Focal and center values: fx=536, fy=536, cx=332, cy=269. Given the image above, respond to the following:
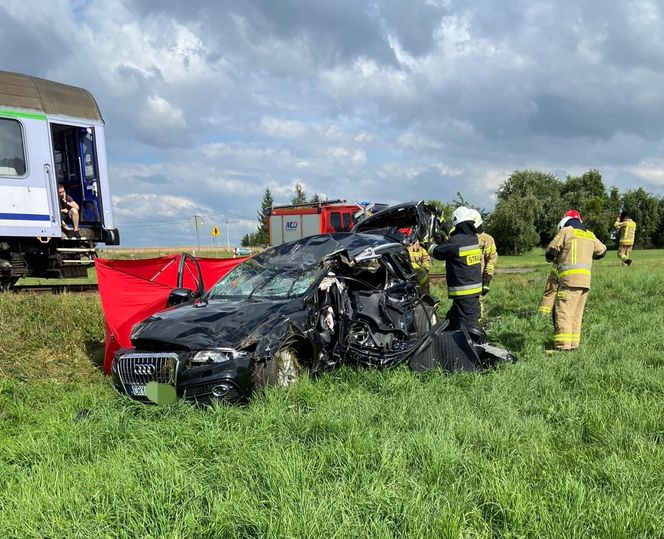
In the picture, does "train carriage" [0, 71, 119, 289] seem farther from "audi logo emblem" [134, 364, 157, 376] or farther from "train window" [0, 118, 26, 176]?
"audi logo emblem" [134, 364, 157, 376]

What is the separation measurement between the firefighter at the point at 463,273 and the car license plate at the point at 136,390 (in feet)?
11.3

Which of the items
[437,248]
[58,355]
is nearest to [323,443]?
[437,248]

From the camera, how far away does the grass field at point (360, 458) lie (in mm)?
2445

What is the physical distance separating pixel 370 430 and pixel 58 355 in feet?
15.1

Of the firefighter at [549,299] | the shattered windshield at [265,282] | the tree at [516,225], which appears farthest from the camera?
the tree at [516,225]

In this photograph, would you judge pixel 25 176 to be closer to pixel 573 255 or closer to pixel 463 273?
pixel 463 273

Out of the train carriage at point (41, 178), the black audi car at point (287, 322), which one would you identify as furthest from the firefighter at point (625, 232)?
the train carriage at point (41, 178)

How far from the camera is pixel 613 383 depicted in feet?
15.1

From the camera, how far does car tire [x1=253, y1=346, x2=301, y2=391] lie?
A: 4277 millimetres

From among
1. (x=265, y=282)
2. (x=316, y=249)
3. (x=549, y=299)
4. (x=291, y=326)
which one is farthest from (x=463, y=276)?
(x=549, y=299)

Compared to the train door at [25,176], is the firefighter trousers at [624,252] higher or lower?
lower

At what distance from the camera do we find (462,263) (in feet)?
20.2

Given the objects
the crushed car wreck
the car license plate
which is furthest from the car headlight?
the car license plate

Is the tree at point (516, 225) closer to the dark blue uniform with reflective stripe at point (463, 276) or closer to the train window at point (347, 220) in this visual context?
the train window at point (347, 220)
